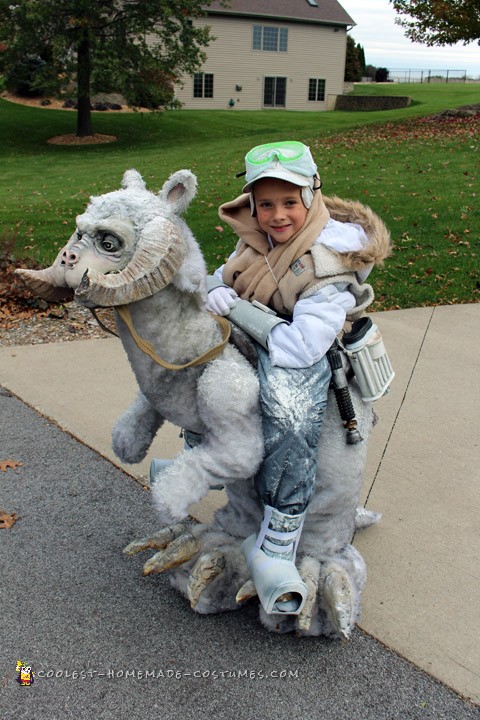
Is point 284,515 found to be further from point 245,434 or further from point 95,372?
point 95,372

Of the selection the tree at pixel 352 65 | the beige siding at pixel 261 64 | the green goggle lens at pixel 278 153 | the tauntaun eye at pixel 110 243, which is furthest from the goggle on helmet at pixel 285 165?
the tree at pixel 352 65

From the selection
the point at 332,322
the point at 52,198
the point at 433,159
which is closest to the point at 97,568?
the point at 332,322

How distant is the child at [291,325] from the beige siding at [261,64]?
44122 millimetres

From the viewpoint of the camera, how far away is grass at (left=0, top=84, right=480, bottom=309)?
869 cm

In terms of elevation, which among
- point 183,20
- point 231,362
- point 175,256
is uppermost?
point 183,20

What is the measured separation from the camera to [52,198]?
14.2m

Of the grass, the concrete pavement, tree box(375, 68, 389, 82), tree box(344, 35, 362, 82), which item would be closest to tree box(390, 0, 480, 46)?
the grass

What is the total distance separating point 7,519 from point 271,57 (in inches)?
1868

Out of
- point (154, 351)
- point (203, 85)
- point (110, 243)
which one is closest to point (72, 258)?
point (110, 243)

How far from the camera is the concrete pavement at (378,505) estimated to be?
9.43 feet

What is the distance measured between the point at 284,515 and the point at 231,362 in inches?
22.8

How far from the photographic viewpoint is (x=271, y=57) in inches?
1843

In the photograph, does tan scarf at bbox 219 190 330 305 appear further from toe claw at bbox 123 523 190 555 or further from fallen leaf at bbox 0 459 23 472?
fallen leaf at bbox 0 459 23 472

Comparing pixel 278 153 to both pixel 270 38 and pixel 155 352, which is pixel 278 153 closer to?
pixel 155 352
